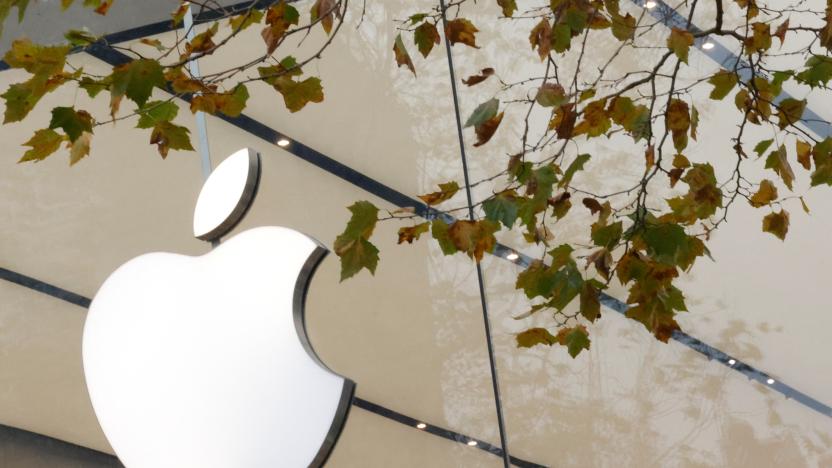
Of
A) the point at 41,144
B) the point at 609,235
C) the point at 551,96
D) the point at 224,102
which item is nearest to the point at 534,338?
the point at 609,235

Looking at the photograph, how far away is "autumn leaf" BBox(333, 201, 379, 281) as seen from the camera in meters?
1.59

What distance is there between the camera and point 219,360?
1414 millimetres

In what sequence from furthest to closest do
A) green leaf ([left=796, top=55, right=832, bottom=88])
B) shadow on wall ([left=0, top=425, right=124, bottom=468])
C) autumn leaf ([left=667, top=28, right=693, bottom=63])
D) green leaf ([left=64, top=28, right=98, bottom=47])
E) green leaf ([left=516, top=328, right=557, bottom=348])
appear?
shadow on wall ([left=0, top=425, right=124, bottom=468]), green leaf ([left=516, top=328, right=557, bottom=348]), green leaf ([left=796, top=55, right=832, bottom=88]), autumn leaf ([left=667, top=28, right=693, bottom=63]), green leaf ([left=64, top=28, right=98, bottom=47])

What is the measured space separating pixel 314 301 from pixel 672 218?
968 mm

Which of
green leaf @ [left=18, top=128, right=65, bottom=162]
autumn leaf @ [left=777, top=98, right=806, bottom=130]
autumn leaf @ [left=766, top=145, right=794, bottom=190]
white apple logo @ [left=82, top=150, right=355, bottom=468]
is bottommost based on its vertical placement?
white apple logo @ [left=82, top=150, right=355, bottom=468]

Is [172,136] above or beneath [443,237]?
beneath

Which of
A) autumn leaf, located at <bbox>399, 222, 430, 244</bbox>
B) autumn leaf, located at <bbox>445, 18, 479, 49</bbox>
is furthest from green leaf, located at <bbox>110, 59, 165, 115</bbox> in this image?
autumn leaf, located at <bbox>445, 18, 479, 49</bbox>

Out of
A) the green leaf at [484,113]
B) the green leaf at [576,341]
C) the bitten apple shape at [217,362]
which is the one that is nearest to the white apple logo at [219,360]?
the bitten apple shape at [217,362]

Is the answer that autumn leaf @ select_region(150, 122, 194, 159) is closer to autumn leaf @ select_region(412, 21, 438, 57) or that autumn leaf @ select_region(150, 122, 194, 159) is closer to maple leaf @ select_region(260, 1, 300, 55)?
maple leaf @ select_region(260, 1, 300, 55)

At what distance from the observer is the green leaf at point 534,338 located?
2.30m

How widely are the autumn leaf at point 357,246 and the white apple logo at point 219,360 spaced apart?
6.8 inches

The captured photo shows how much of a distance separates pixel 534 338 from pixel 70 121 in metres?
1.30

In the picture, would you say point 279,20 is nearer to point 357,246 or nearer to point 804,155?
point 357,246

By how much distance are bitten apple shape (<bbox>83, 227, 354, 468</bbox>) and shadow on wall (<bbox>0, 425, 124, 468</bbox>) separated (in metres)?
1.06
